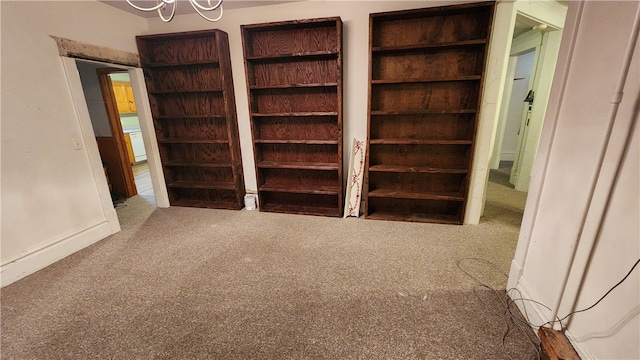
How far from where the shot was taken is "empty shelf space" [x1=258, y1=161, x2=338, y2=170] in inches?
120

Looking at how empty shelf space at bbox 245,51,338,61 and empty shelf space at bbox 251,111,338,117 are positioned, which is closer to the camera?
empty shelf space at bbox 245,51,338,61

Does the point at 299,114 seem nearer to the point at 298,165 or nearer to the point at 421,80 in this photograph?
the point at 298,165

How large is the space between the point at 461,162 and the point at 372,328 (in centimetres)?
212

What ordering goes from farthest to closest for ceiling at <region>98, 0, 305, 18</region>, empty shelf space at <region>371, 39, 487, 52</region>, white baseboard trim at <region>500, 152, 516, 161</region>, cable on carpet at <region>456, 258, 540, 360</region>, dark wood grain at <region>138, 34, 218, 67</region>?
white baseboard trim at <region>500, 152, 516, 161</region> → dark wood grain at <region>138, 34, 218, 67</region> → ceiling at <region>98, 0, 305, 18</region> → empty shelf space at <region>371, 39, 487, 52</region> → cable on carpet at <region>456, 258, 540, 360</region>

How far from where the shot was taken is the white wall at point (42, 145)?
6.72 ft

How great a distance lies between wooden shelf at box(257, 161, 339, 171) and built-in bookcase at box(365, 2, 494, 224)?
17.9 inches

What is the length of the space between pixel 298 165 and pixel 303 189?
0.31 meters

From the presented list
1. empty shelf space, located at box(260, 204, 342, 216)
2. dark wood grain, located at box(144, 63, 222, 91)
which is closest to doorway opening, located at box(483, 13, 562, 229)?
empty shelf space, located at box(260, 204, 342, 216)

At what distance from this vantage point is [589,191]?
3.81ft

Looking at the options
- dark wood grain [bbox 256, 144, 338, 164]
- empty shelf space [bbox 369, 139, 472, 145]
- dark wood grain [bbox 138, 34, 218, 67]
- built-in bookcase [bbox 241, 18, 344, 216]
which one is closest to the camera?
empty shelf space [bbox 369, 139, 472, 145]

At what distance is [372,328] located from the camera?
5.05 feet

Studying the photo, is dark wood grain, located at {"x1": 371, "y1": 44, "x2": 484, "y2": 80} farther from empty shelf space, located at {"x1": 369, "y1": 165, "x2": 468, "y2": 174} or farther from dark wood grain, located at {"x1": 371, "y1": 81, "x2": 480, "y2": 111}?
empty shelf space, located at {"x1": 369, "y1": 165, "x2": 468, "y2": 174}

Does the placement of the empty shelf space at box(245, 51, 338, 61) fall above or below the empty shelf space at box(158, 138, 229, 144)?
above

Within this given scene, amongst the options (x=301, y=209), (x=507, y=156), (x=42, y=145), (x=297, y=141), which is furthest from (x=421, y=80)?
(x=507, y=156)
